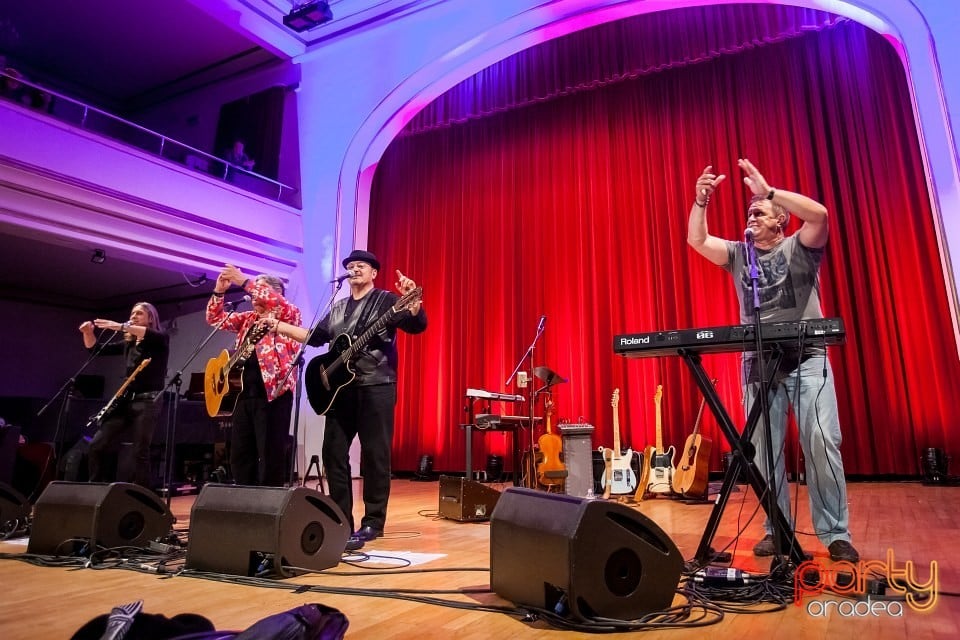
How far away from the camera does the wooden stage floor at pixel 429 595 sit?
1.54m

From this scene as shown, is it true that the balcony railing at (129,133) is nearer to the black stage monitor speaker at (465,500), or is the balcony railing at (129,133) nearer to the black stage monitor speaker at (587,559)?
the black stage monitor speaker at (465,500)

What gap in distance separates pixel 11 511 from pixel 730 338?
391 cm

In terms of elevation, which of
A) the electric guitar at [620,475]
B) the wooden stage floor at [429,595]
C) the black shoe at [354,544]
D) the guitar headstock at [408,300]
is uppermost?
the guitar headstock at [408,300]

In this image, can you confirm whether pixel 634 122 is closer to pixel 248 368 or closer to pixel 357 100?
pixel 357 100

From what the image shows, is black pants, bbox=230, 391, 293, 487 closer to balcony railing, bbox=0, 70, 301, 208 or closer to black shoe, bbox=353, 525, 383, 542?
black shoe, bbox=353, 525, 383, 542

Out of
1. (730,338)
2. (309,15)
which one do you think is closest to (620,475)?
(730,338)

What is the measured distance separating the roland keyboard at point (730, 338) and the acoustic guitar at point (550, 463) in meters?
3.05

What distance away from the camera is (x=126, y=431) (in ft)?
13.1

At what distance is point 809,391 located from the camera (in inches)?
90.1

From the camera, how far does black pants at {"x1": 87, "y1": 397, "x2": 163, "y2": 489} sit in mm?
3865

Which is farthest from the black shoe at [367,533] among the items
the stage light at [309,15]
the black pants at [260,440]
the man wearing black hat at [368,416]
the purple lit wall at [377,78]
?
the stage light at [309,15]

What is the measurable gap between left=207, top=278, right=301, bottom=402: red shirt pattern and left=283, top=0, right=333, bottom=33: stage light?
494cm

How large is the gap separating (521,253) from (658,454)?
129 inches

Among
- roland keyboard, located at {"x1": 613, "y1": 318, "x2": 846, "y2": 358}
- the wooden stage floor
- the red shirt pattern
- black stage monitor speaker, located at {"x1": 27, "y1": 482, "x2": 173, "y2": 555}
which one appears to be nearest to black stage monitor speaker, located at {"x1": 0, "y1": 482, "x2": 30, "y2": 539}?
the wooden stage floor
